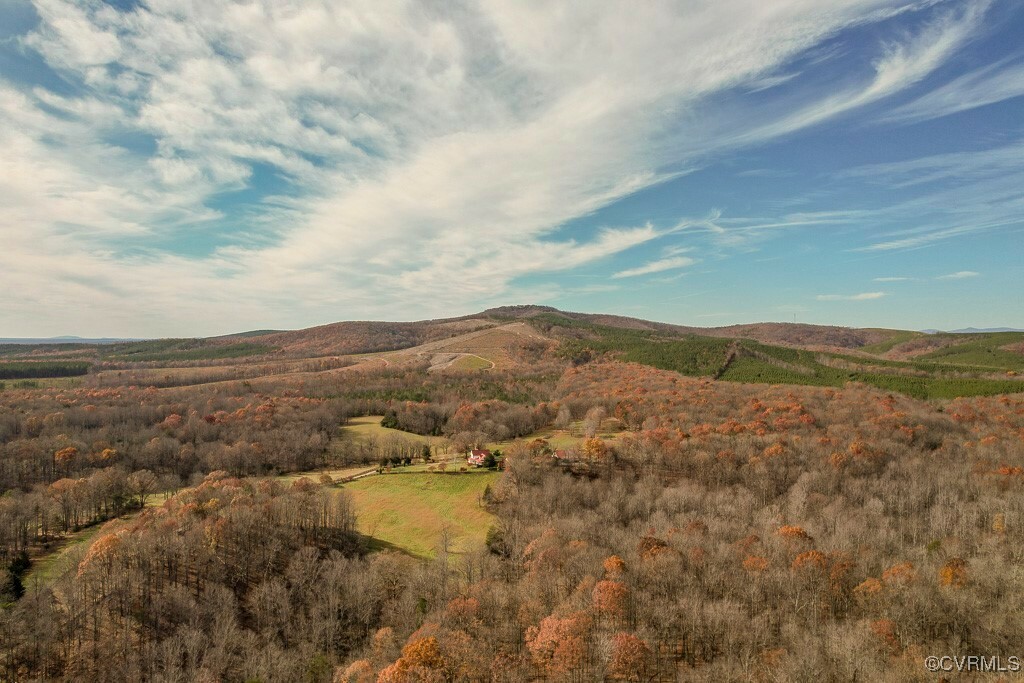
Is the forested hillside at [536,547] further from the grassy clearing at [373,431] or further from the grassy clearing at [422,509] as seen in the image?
the grassy clearing at [373,431]

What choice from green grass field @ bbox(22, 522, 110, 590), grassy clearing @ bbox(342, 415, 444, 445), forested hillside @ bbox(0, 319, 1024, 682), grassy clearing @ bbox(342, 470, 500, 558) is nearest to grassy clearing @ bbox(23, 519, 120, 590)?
green grass field @ bbox(22, 522, 110, 590)

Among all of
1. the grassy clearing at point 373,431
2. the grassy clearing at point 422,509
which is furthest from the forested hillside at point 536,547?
the grassy clearing at point 373,431

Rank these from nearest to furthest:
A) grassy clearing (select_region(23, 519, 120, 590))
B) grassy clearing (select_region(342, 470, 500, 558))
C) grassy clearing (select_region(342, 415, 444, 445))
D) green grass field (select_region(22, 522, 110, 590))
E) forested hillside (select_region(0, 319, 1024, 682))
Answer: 1. forested hillside (select_region(0, 319, 1024, 682))
2. green grass field (select_region(22, 522, 110, 590))
3. grassy clearing (select_region(23, 519, 120, 590))
4. grassy clearing (select_region(342, 470, 500, 558))
5. grassy clearing (select_region(342, 415, 444, 445))

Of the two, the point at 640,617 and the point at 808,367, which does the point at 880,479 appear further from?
the point at 808,367

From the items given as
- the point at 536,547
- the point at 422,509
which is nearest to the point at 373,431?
the point at 422,509

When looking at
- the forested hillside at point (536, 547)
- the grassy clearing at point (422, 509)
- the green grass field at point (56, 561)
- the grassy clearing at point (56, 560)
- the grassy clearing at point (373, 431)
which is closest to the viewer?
the forested hillside at point (536, 547)

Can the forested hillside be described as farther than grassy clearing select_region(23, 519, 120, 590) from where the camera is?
No

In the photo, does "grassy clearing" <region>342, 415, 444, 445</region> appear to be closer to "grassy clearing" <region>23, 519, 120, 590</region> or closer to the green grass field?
"grassy clearing" <region>23, 519, 120, 590</region>

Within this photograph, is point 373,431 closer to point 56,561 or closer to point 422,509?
point 422,509
